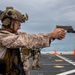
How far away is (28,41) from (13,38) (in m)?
0.21

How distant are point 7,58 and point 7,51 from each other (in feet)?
0.41

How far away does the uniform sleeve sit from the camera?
4523 mm

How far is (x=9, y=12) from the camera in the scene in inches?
202

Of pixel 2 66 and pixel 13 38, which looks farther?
pixel 2 66

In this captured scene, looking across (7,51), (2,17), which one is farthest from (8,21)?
(7,51)

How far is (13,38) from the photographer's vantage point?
454 centimetres

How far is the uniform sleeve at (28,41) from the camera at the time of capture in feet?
14.8

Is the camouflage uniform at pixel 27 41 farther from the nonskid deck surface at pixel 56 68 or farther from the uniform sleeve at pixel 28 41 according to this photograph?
the nonskid deck surface at pixel 56 68

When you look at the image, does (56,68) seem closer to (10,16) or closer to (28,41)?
(10,16)

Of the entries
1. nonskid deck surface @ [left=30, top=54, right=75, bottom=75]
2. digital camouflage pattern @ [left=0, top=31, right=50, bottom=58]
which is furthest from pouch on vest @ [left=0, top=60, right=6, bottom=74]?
nonskid deck surface @ [left=30, top=54, right=75, bottom=75]

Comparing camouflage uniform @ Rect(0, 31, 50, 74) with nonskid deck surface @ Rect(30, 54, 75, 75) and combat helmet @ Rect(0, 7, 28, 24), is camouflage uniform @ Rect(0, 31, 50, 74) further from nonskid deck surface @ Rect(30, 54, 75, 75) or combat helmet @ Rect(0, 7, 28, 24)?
nonskid deck surface @ Rect(30, 54, 75, 75)

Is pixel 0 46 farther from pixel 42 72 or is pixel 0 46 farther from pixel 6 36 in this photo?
pixel 42 72

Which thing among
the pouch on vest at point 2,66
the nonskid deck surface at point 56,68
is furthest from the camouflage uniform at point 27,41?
the nonskid deck surface at point 56,68

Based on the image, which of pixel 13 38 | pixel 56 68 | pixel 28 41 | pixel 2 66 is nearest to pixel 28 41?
pixel 28 41
